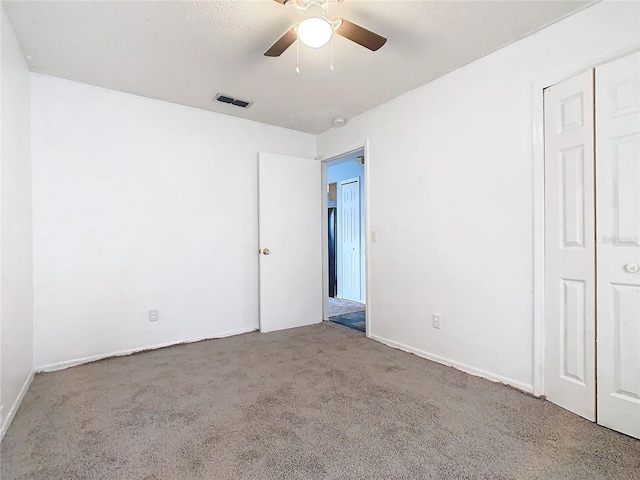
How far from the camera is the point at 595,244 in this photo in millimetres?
1864

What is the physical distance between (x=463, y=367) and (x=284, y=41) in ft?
8.64

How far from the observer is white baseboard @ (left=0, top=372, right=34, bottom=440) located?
180 centimetres

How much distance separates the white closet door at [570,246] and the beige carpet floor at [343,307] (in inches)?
115

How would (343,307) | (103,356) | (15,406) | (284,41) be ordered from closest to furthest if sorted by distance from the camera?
(284,41), (15,406), (103,356), (343,307)

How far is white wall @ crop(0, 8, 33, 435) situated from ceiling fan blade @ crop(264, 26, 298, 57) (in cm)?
156

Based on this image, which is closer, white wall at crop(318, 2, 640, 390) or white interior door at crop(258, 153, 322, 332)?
white wall at crop(318, 2, 640, 390)

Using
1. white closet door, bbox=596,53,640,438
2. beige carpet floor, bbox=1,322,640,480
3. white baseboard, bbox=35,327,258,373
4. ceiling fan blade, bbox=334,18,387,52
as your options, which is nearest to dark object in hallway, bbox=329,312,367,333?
beige carpet floor, bbox=1,322,640,480

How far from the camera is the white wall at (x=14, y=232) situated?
188 centimetres

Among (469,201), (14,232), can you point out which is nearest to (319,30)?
(469,201)

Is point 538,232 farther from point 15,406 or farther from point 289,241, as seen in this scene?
point 15,406

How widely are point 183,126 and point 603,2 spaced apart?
11.0 feet

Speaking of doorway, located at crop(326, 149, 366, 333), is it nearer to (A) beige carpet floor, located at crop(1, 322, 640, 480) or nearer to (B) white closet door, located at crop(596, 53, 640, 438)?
(A) beige carpet floor, located at crop(1, 322, 640, 480)

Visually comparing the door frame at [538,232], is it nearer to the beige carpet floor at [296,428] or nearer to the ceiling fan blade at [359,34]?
the beige carpet floor at [296,428]

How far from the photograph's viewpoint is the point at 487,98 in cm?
247
